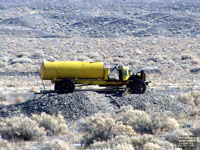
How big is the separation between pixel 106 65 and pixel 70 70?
71.2 feet

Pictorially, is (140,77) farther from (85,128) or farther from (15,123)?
(15,123)

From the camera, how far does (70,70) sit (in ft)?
74.6

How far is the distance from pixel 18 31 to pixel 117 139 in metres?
82.0

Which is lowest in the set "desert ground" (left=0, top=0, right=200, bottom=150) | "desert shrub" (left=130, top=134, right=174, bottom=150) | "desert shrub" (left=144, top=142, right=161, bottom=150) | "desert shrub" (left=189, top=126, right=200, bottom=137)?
"desert ground" (left=0, top=0, right=200, bottom=150)

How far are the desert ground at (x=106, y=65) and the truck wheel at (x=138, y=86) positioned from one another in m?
0.37

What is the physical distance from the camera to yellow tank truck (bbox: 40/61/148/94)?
74.2ft

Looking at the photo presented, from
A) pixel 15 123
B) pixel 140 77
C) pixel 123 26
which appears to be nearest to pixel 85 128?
pixel 15 123

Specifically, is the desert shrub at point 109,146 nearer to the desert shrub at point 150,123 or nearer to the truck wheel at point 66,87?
the desert shrub at point 150,123

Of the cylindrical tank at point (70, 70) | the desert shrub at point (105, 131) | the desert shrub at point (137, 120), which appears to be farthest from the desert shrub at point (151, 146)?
the cylindrical tank at point (70, 70)

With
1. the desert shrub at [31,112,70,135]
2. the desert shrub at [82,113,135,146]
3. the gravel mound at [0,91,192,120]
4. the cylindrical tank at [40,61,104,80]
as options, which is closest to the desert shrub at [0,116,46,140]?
the desert shrub at [31,112,70,135]

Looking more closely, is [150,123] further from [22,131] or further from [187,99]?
[187,99]

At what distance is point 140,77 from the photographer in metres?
24.0

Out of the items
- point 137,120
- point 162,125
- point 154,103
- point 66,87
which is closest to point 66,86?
point 66,87

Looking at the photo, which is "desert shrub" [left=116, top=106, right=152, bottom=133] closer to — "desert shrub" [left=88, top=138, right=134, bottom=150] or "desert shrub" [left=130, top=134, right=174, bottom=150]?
"desert shrub" [left=88, top=138, right=134, bottom=150]
